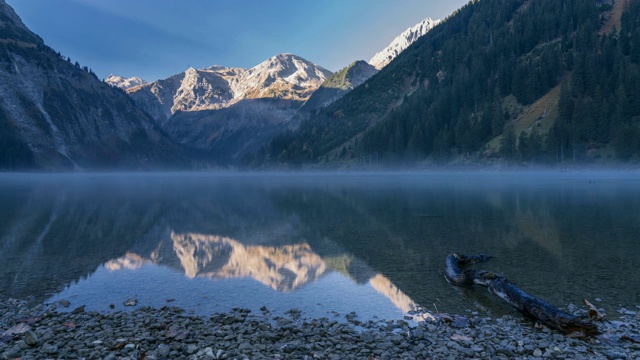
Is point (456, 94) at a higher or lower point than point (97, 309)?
higher

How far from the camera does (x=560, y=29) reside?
182125 millimetres

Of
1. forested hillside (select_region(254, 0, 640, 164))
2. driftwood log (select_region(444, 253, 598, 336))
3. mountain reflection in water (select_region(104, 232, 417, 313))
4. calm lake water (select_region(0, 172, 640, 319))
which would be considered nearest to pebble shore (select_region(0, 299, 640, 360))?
driftwood log (select_region(444, 253, 598, 336))

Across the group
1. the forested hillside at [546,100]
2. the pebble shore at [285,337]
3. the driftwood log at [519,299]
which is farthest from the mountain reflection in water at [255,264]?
the forested hillside at [546,100]

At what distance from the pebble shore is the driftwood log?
1.05 feet

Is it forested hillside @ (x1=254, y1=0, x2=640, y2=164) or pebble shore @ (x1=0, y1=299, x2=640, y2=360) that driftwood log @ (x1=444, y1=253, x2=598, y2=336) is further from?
forested hillside @ (x1=254, y1=0, x2=640, y2=164)

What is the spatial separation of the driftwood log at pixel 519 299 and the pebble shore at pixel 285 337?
0.32m

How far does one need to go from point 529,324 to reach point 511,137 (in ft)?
456

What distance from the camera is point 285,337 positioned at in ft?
30.6

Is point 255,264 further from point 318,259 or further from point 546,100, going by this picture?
point 546,100

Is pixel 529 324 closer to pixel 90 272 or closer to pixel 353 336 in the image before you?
pixel 353 336

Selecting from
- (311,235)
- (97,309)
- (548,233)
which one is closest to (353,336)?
(97,309)

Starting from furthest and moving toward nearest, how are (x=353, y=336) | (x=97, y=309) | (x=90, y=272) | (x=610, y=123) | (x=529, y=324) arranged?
(x=610, y=123) < (x=90, y=272) < (x=97, y=309) < (x=529, y=324) < (x=353, y=336)

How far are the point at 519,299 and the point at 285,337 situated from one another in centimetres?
746

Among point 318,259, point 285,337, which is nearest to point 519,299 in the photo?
point 285,337
